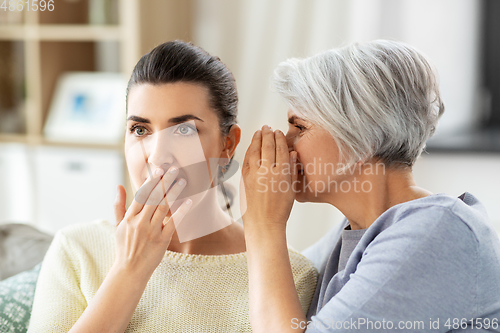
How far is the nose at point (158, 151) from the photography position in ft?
3.73

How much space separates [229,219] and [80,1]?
228 centimetres

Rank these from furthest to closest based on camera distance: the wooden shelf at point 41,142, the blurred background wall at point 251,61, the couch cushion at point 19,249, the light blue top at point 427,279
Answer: the wooden shelf at point 41,142
the blurred background wall at point 251,61
the couch cushion at point 19,249
the light blue top at point 427,279

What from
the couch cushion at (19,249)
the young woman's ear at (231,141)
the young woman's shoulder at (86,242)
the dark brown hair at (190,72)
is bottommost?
the couch cushion at (19,249)

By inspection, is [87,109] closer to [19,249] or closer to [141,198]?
[19,249]

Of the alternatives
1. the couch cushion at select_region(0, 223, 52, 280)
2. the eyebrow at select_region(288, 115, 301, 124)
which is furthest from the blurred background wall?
the eyebrow at select_region(288, 115, 301, 124)

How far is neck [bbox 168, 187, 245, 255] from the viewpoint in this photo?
1.32 meters

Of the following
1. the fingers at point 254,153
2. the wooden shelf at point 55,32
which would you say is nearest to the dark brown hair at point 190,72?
the fingers at point 254,153

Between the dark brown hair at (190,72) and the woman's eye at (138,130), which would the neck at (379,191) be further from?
the woman's eye at (138,130)

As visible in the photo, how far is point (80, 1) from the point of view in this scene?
3.09 metres

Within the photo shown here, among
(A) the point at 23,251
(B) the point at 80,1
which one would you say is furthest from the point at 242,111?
(A) the point at 23,251

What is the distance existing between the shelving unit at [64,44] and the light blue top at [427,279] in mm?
2076

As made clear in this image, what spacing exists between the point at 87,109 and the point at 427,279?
254cm

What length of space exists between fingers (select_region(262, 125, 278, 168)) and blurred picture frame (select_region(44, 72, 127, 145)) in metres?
1.83

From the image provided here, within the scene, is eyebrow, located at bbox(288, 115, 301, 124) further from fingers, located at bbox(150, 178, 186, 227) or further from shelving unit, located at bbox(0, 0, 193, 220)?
shelving unit, located at bbox(0, 0, 193, 220)
